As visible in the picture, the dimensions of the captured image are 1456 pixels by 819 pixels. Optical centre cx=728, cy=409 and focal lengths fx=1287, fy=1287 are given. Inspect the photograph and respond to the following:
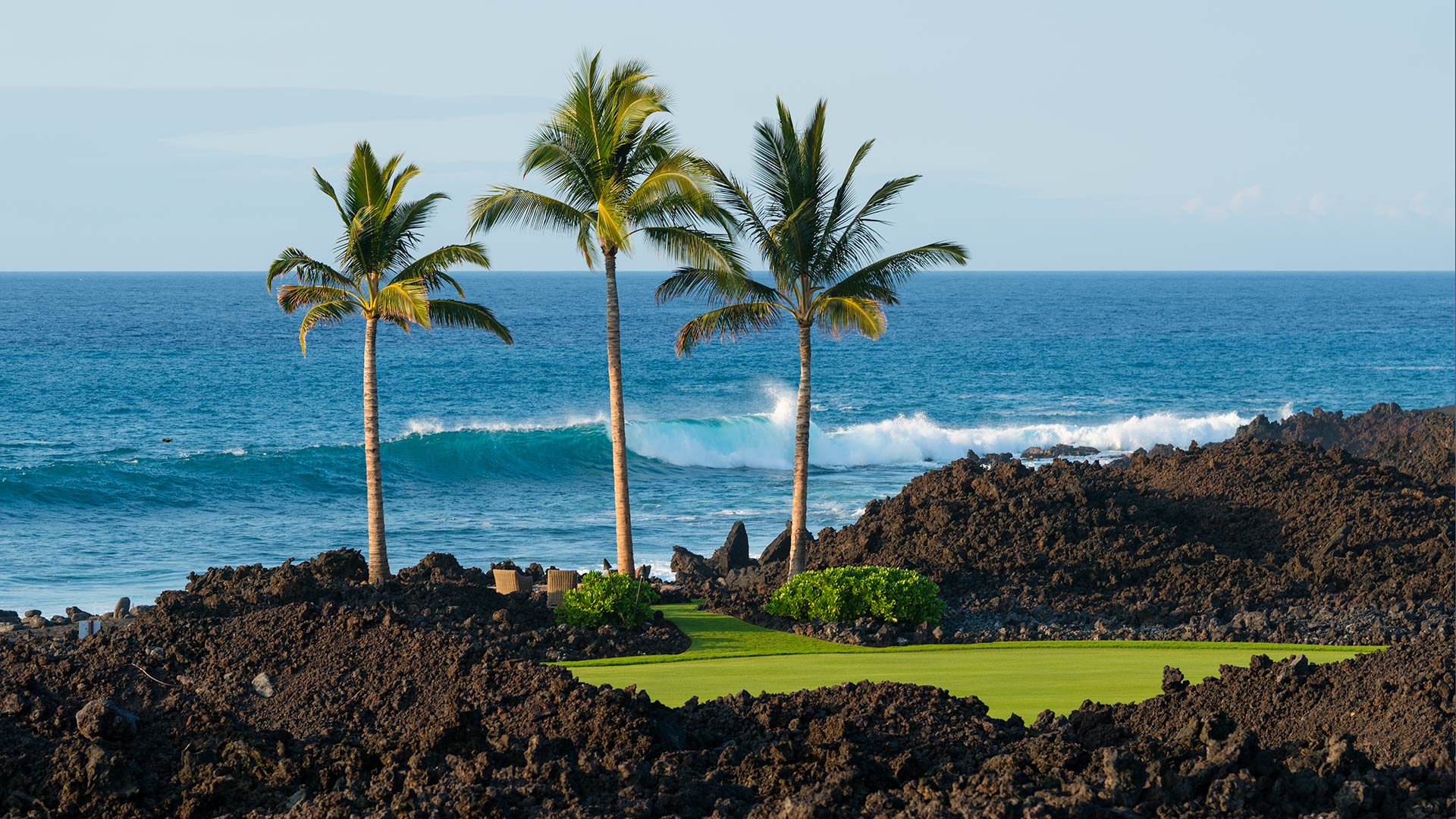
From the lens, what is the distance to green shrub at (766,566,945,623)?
1942 centimetres

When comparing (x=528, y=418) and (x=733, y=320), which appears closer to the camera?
(x=733, y=320)

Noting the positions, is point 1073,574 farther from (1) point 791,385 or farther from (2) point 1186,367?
(2) point 1186,367

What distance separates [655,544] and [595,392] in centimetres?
4618

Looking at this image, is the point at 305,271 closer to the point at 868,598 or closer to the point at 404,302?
the point at 404,302

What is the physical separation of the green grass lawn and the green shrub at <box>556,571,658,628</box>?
38.1 inches

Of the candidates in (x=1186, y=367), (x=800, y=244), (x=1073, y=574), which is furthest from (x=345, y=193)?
(x=1186, y=367)

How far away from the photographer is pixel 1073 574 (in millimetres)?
22422

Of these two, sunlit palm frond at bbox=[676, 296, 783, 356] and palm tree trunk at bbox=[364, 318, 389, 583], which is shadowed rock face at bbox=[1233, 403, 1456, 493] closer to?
sunlit palm frond at bbox=[676, 296, 783, 356]

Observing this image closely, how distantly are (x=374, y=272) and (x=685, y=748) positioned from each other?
47.5 feet

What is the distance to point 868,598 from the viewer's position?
19438 mm

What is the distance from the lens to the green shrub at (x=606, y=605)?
18.4 meters

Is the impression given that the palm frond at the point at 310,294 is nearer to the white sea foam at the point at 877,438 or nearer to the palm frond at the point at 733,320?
the palm frond at the point at 733,320

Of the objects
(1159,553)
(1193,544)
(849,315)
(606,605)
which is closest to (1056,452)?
(1193,544)

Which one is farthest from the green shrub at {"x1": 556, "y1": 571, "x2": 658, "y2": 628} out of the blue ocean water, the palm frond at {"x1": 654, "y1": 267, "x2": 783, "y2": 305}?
the blue ocean water
